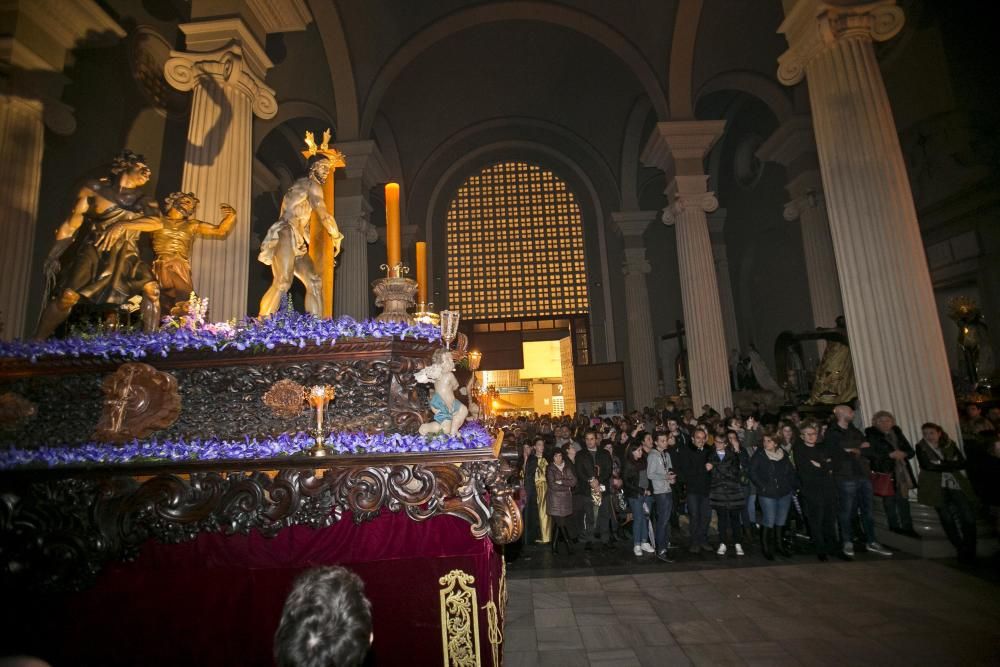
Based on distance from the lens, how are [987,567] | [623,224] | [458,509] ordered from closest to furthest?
1. [458,509]
2. [987,567]
3. [623,224]

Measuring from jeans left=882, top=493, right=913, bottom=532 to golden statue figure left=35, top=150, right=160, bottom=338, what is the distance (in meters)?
8.22

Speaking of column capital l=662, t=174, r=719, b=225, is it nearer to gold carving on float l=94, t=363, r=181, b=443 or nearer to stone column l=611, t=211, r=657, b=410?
stone column l=611, t=211, r=657, b=410

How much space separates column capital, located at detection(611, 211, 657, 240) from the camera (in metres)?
17.8

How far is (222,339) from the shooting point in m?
3.49

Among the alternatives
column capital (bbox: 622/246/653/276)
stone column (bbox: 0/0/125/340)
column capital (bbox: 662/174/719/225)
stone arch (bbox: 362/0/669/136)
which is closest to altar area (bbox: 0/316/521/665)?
stone column (bbox: 0/0/125/340)

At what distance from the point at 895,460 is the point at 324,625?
6533 mm

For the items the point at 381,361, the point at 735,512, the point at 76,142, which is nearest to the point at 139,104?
the point at 76,142

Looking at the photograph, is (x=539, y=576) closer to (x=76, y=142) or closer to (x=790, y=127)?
(x=76, y=142)

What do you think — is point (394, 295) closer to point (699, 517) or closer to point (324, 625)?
point (324, 625)

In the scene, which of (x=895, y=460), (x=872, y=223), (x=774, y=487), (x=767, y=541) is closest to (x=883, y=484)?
(x=895, y=460)

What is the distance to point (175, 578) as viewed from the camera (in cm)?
303

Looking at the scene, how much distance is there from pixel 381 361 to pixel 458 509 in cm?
117

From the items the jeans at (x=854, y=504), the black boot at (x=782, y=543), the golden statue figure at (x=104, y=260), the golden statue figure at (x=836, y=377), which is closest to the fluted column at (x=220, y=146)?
the golden statue figure at (x=104, y=260)

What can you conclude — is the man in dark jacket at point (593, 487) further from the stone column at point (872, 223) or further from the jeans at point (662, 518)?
the stone column at point (872, 223)
